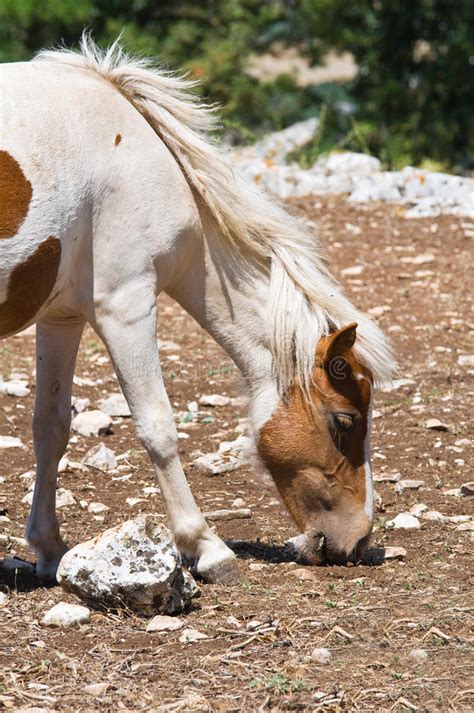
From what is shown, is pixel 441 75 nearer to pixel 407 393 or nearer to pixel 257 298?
pixel 407 393

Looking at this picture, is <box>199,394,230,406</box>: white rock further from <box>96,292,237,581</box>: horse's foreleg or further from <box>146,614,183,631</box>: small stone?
<box>146,614,183,631</box>: small stone

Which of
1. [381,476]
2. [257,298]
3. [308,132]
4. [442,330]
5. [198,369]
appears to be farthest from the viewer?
[308,132]

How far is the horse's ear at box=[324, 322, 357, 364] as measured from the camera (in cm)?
418

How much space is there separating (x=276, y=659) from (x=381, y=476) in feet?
6.99

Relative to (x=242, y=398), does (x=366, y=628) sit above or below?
below

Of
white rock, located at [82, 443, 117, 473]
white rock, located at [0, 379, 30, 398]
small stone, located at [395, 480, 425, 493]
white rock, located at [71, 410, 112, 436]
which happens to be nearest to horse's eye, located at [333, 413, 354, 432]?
small stone, located at [395, 480, 425, 493]

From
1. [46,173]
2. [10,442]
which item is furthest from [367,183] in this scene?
[46,173]

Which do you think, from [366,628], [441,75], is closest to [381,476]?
[366,628]

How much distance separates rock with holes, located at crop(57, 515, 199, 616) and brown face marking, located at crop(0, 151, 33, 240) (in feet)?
3.64

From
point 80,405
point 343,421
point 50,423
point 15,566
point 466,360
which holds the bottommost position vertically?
point 15,566

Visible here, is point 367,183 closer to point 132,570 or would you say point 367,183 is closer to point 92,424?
point 92,424

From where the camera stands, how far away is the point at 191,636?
3.66 metres

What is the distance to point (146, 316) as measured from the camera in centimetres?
411

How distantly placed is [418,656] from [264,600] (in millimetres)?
718
